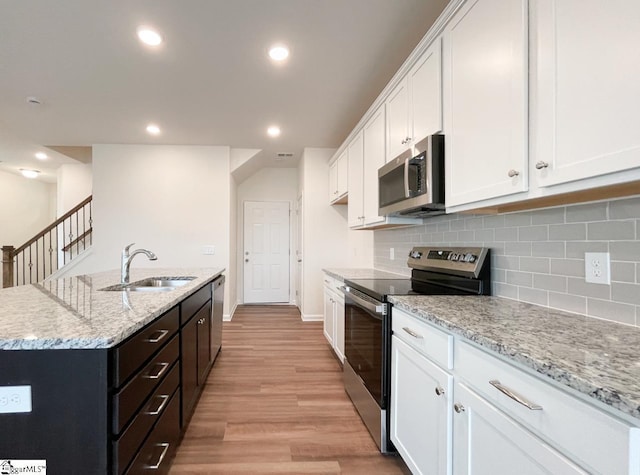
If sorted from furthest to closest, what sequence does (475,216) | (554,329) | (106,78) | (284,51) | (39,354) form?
(106,78)
(284,51)
(475,216)
(554,329)
(39,354)

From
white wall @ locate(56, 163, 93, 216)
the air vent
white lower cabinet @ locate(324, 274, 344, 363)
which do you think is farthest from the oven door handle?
white wall @ locate(56, 163, 93, 216)

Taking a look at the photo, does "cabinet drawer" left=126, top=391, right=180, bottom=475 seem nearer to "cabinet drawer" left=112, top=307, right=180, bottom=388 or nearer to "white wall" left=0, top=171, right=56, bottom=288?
"cabinet drawer" left=112, top=307, right=180, bottom=388

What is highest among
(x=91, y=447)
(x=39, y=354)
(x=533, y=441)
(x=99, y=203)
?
(x=99, y=203)

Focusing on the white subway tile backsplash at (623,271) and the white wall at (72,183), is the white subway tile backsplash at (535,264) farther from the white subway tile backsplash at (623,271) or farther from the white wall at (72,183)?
the white wall at (72,183)

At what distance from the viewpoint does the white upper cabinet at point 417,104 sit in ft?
6.01

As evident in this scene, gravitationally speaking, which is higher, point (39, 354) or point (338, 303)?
point (39, 354)

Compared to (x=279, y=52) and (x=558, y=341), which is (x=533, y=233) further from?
(x=279, y=52)

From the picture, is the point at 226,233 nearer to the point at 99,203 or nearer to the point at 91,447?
the point at 99,203

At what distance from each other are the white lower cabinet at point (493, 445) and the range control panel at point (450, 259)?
0.85 m

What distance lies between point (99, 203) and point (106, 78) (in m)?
Result: 2.44

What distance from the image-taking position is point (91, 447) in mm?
1004

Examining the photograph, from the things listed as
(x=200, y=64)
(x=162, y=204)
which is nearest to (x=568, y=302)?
(x=200, y=64)

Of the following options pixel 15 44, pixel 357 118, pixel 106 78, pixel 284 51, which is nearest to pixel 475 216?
pixel 284 51

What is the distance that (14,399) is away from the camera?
97 cm
